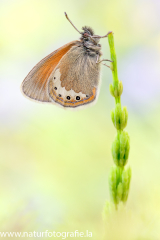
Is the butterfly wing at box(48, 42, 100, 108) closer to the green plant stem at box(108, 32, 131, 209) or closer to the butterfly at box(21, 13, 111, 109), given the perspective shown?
the butterfly at box(21, 13, 111, 109)

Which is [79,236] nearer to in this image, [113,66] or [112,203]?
[112,203]

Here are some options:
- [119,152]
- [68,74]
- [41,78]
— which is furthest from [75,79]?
[119,152]

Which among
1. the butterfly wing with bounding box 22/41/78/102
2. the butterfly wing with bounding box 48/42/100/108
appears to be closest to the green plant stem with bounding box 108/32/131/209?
the butterfly wing with bounding box 48/42/100/108

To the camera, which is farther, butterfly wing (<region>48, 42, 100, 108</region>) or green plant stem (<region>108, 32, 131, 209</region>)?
butterfly wing (<region>48, 42, 100, 108</region>)

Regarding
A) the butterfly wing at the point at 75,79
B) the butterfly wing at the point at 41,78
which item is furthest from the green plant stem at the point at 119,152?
the butterfly wing at the point at 41,78

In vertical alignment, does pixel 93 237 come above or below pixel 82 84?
below

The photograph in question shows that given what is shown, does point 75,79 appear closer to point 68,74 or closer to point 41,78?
point 68,74

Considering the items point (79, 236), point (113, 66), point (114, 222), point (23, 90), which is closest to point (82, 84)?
point (23, 90)

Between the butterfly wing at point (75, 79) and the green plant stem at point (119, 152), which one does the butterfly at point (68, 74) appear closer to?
the butterfly wing at point (75, 79)
